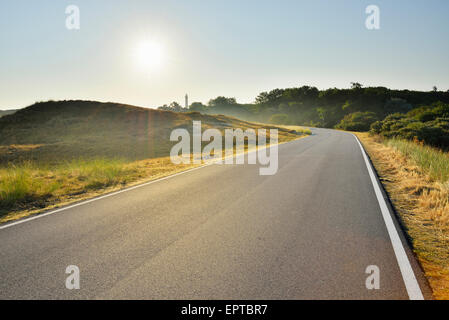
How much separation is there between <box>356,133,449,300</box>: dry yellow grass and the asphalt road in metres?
0.21

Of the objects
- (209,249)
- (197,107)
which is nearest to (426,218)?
(209,249)

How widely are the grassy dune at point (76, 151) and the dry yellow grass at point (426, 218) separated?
722cm

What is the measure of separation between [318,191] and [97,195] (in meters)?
6.02

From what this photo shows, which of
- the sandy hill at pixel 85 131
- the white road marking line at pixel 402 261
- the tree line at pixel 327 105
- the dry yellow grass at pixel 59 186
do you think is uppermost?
the tree line at pixel 327 105

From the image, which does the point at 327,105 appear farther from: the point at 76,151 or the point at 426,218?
the point at 426,218

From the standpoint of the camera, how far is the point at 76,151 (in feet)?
69.5

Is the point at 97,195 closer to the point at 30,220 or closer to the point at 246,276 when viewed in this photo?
the point at 30,220

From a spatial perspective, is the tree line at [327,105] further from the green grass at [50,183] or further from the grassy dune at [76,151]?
the green grass at [50,183]

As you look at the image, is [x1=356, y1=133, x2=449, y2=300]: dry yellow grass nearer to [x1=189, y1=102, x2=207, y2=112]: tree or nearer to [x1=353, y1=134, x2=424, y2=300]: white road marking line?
A: [x1=353, y1=134, x2=424, y2=300]: white road marking line

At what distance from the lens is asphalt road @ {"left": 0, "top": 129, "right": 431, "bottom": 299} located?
288 cm

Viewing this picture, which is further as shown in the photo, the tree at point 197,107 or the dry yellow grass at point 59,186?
the tree at point 197,107

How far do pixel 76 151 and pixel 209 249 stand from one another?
2107 centimetres

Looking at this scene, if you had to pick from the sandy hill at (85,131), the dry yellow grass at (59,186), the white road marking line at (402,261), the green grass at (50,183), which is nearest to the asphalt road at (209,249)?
the white road marking line at (402,261)

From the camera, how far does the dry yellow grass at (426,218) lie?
332 centimetres
